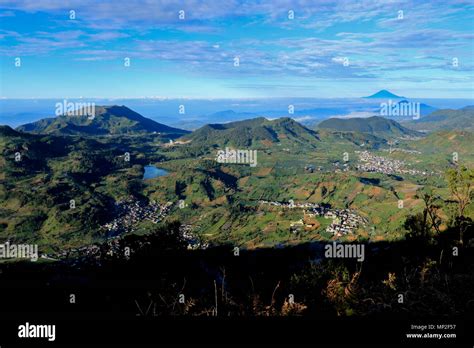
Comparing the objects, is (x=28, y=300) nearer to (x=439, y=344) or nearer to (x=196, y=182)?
(x=439, y=344)

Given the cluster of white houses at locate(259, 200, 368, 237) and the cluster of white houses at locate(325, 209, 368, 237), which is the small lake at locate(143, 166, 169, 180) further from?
the cluster of white houses at locate(325, 209, 368, 237)

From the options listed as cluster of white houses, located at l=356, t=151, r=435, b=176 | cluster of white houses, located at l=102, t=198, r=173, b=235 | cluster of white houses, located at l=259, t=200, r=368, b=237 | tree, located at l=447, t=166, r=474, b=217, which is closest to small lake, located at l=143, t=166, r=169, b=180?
cluster of white houses, located at l=102, t=198, r=173, b=235

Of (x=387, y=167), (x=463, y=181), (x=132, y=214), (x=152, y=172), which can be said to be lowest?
(x=132, y=214)

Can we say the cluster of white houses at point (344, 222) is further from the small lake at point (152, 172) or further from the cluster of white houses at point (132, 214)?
the small lake at point (152, 172)

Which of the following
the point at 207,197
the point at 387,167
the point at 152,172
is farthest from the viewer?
the point at 387,167

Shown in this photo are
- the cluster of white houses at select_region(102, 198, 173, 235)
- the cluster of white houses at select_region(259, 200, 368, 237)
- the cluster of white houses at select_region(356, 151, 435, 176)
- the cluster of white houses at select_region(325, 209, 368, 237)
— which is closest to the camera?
the cluster of white houses at select_region(325, 209, 368, 237)

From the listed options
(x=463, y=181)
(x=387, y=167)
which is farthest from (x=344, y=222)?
(x=387, y=167)

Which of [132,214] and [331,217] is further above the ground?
[331,217]

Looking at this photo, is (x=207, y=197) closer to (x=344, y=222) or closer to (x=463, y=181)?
(x=344, y=222)

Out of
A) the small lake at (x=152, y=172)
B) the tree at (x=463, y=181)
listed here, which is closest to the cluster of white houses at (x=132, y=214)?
the small lake at (x=152, y=172)
